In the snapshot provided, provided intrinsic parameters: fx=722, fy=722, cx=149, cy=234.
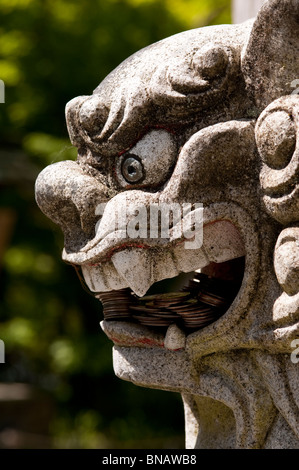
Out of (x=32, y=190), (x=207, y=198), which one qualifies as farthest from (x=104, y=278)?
(x=32, y=190)

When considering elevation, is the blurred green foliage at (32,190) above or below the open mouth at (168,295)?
above

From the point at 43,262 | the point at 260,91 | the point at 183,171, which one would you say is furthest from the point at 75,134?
the point at 43,262

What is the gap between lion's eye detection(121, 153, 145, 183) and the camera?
167cm

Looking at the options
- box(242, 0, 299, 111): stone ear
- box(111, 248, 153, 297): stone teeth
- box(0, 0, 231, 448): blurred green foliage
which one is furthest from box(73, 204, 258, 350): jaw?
box(0, 0, 231, 448): blurred green foliage

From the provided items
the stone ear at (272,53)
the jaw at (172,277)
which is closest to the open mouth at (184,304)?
the jaw at (172,277)

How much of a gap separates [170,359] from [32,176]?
13.5 feet

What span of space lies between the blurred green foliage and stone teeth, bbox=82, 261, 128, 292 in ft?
11.3

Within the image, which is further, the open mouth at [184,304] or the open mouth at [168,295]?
the open mouth at [184,304]

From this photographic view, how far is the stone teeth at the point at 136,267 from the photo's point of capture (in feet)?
5.45

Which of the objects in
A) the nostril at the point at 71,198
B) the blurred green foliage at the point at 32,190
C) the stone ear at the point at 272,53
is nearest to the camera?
the stone ear at the point at 272,53

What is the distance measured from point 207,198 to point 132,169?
19 cm

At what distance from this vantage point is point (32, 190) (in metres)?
5.71

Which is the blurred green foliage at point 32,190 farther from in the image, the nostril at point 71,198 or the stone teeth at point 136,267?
the stone teeth at point 136,267

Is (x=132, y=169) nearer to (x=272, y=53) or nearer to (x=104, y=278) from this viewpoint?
(x=104, y=278)
